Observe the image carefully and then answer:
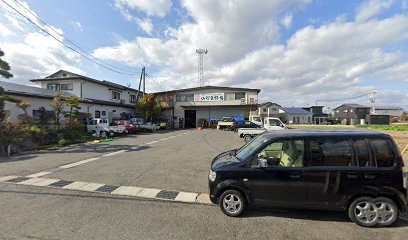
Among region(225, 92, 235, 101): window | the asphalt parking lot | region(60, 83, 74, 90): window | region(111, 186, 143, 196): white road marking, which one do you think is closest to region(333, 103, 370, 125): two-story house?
region(225, 92, 235, 101): window

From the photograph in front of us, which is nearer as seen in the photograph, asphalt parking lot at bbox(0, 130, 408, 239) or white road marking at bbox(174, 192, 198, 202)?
asphalt parking lot at bbox(0, 130, 408, 239)

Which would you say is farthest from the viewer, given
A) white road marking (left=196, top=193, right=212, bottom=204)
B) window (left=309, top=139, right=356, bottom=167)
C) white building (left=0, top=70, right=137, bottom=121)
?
white building (left=0, top=70, right=137, bottom=121)

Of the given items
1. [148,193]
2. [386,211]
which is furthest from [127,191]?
[386,211]

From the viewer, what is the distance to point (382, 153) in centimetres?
391

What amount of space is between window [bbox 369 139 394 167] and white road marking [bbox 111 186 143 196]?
5.04 metres

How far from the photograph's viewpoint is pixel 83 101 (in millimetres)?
23734

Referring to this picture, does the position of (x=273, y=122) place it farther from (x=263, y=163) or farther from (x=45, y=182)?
(x=45, y=182)

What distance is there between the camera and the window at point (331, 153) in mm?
3969

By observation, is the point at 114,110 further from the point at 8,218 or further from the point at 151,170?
the point at 8,218

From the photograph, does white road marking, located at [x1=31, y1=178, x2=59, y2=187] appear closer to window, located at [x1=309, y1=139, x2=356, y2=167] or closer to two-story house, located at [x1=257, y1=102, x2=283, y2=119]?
window, located at [x1=309, y1=139, x2=356, y2=167]

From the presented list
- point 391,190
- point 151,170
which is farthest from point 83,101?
point 391,190

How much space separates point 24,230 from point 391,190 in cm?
615

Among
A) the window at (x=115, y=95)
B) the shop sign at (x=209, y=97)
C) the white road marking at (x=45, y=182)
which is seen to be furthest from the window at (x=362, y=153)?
the shop sign at (x=209, y=97)

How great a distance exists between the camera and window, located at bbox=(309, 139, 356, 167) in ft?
13.0
